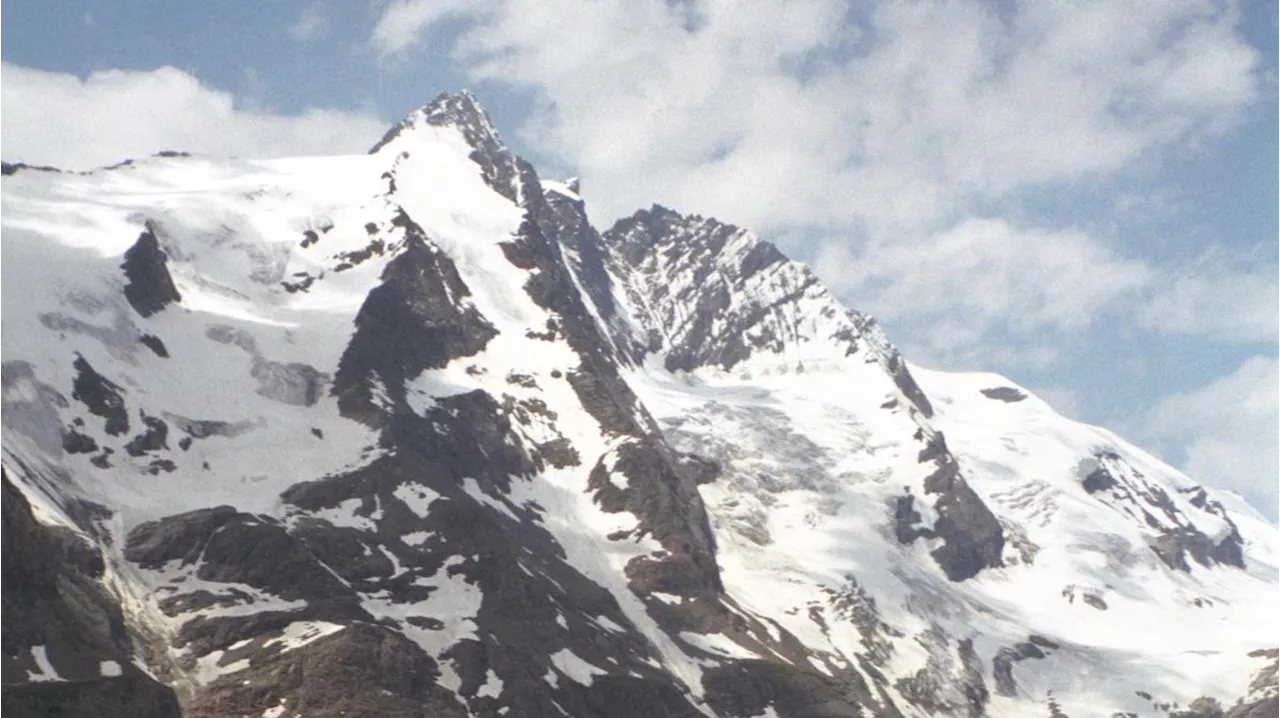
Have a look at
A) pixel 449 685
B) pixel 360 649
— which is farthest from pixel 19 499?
pixel 449 685

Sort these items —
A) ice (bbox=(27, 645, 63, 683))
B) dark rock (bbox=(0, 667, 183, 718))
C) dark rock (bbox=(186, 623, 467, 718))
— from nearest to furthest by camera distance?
dark rock (bbox=(0, 667, 183, 718)) < ice (bbox=(27, 645, 63, 683)) < dark rock (bbox=(186, 623, 467, 718))

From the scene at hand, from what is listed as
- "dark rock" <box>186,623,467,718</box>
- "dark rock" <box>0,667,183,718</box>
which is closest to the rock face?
"dark rock" <box>0,667,183,718</box>

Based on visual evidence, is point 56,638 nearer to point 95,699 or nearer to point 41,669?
point 41,669

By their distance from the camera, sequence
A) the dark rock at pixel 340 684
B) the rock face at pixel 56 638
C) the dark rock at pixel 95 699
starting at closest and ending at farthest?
1. the dark rock at pixel 95 699
2. the rock face at pixel 56 638
3. the dark rock at pixel 340 684

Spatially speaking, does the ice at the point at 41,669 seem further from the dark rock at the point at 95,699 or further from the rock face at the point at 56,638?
the dark rock at the point at 95,699

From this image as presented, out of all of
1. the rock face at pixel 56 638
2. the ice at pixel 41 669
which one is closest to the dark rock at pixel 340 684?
the rock face at pixel 56 638

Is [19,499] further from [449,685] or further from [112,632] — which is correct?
[449,685]

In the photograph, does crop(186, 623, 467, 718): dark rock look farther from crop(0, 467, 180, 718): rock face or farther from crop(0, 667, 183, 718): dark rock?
crop(0, 667, 183, 718): dark rock

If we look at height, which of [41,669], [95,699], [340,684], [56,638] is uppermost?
[56,638]

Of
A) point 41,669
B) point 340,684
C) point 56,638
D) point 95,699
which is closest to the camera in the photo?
point 95,699

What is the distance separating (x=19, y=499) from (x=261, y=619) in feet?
111

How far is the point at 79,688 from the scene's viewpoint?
471ft

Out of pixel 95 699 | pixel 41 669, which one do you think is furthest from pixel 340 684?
pixel 95 699

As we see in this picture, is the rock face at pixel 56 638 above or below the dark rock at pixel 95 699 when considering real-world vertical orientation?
above
